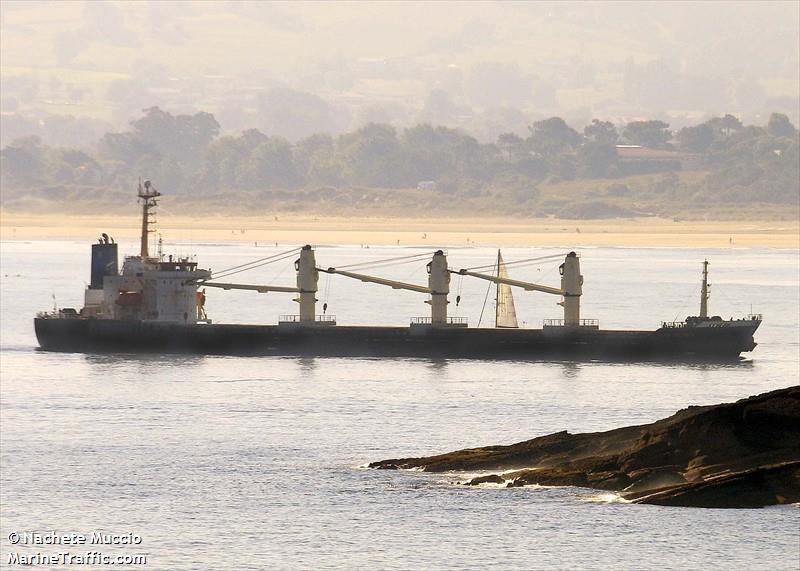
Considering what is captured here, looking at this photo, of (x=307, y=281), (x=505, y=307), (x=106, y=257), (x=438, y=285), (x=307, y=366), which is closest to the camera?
(x=307, y=366)

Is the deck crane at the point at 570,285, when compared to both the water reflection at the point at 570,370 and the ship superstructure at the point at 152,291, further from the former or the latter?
the ship superstructure at the point at 152,291

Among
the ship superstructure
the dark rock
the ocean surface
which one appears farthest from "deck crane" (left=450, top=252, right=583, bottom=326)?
the dark rock

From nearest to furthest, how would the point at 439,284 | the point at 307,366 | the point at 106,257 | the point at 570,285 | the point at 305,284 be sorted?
the point at 307,366 → the point at 570,285 → the point at 439,284 → the point at 305,284 → the point at 106,257

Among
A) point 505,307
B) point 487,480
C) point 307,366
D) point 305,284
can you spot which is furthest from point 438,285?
point 487,480

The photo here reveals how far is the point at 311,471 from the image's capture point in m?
67.5

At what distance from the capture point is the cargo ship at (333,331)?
10725 cm

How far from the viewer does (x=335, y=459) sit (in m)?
70.1

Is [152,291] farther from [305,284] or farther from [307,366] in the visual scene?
[307,366]

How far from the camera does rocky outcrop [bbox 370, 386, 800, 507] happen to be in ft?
183

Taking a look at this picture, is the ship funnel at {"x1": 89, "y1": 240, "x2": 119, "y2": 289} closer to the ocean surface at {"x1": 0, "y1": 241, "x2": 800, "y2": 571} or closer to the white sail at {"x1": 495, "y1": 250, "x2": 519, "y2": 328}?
the ocean surface at {"x1": 0, "y1": 241, "x2": 800, "y2": 571}

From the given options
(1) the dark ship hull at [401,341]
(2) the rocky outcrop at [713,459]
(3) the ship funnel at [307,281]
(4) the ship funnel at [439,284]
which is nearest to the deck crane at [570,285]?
(1) the dark ship hull at [401,341]

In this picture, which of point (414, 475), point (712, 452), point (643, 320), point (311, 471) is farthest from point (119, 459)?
point (643, 320)

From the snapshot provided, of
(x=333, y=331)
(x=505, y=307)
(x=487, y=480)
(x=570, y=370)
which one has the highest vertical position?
(x=505, y=307)

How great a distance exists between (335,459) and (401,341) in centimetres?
3936
